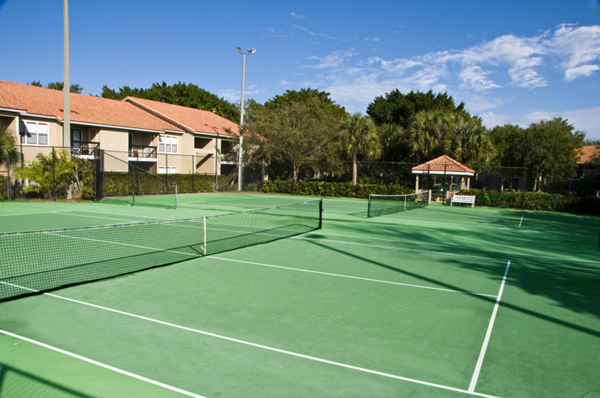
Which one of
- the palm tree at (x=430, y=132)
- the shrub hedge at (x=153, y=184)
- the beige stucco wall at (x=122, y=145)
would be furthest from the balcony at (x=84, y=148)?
the palm tree at (x=430, y=132)

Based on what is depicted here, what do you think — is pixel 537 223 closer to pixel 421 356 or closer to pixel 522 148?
pixel 421 356

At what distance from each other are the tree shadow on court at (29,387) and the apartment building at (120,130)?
866 inches

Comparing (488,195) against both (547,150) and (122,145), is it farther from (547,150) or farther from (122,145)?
(122,145)

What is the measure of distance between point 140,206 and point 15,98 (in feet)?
51.6

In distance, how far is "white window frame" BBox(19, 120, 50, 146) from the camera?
94.9 feet

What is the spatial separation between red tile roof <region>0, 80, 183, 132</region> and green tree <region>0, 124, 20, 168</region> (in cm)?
297

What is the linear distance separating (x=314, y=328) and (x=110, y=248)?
723 centimetres

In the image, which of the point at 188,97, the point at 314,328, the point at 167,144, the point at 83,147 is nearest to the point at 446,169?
the point at 167,144

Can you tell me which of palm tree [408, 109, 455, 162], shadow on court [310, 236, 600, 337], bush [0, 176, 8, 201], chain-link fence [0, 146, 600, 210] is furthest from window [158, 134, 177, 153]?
shadow on court [310, 236, 600, 337]

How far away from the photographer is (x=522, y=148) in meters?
46.4

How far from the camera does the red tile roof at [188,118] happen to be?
41406 millimetres

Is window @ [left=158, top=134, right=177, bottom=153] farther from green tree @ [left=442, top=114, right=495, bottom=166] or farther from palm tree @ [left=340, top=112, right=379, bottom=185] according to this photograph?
green tree @ [left=442, top=114, right=495, bottom=166]

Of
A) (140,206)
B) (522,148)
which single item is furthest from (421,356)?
(522,148)

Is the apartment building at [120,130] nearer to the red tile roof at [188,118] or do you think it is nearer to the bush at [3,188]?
the red tile roof at [188,118]
